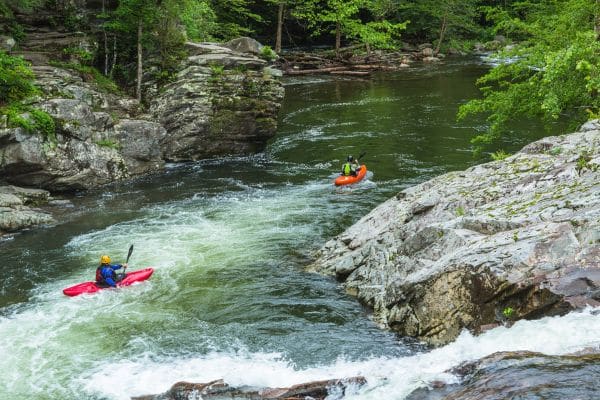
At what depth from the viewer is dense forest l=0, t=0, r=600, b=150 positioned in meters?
13.0

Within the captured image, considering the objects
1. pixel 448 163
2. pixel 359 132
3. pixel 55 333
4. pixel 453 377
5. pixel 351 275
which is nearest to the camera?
pixel 453 377

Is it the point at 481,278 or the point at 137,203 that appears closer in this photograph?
the point at 481,278

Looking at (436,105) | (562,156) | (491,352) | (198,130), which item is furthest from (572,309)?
(436,105)

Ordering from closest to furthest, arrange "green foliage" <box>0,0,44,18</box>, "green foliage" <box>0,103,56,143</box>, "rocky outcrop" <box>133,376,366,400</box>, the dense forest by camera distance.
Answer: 1. "rocky outcrop" <box>133,376,366,400</box>
2. the dense forest
3. "green foliage" <box>0,103,56,143</box>
4. "green foliage" <box>0,0,44,18</box>

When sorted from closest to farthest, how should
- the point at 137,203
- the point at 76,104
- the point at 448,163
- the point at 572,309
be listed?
the point at 572,309, the point at 137,203, the point at 76,104, the point at 448,163

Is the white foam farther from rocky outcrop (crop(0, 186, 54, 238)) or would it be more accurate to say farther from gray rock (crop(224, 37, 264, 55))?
gray rock (crop(224, 37, 264, 55))

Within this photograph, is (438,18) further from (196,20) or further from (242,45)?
(242,45)

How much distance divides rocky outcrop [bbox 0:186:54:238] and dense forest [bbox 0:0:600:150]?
7.93 feet

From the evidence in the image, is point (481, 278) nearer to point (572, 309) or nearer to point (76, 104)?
point (572, 309)

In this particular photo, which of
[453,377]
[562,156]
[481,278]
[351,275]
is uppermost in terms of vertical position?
[562,156]

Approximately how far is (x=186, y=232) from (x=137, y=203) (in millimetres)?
3392

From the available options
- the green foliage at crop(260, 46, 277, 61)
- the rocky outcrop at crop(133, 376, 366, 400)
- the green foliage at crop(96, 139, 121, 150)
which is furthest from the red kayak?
the green foliage at crop(260, 46, 277, 61)

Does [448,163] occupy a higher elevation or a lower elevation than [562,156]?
lower

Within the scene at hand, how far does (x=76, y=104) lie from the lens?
62.9ft
